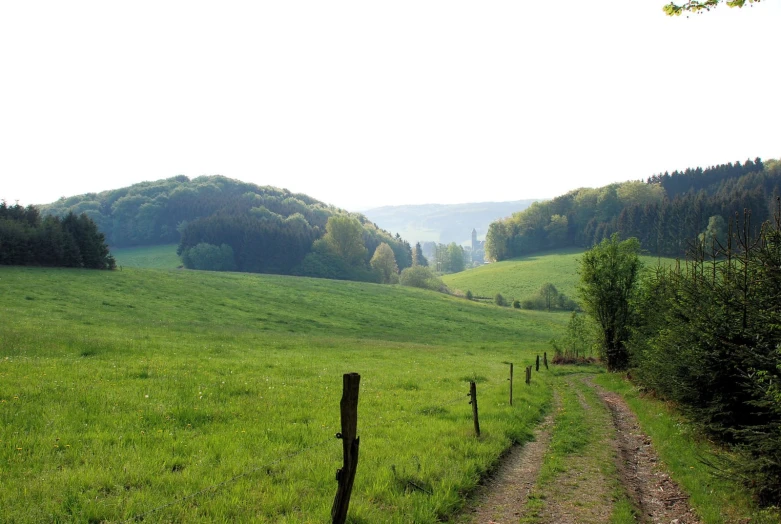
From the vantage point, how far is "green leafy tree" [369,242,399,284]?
121 meters

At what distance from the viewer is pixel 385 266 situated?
12381cm

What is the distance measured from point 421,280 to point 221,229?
57332mm

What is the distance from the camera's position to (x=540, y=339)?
63.9 m

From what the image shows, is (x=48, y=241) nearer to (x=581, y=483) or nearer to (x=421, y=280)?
(x=581, y=483)

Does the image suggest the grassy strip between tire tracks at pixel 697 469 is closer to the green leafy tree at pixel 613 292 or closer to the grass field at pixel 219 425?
the grass field at pixel 219 425

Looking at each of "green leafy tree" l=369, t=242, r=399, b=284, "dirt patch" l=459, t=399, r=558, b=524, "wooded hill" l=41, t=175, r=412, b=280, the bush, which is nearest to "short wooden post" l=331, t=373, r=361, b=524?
"dirt patch" l=459, t=399, r=558, b=524

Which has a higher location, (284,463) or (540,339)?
(284,463)

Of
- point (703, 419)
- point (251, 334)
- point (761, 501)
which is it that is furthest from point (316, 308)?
point (761, 501)

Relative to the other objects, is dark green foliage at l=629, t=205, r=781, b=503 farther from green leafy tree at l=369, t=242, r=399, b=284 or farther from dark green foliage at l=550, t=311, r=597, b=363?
green leafy tree at l=369, t=242, r=399, b=284

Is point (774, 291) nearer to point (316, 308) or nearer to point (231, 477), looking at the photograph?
point (231, 477)

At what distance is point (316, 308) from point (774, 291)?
57386 mm

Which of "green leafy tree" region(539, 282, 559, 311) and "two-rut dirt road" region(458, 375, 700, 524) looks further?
"green leafy tree" region(539, 282, 559, 311)

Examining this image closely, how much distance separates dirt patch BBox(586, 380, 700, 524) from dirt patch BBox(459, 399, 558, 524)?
2.32 metres

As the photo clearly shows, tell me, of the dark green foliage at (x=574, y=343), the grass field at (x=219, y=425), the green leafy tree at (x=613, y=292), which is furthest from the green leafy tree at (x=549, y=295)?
the grass field at (x=219, y=425)
